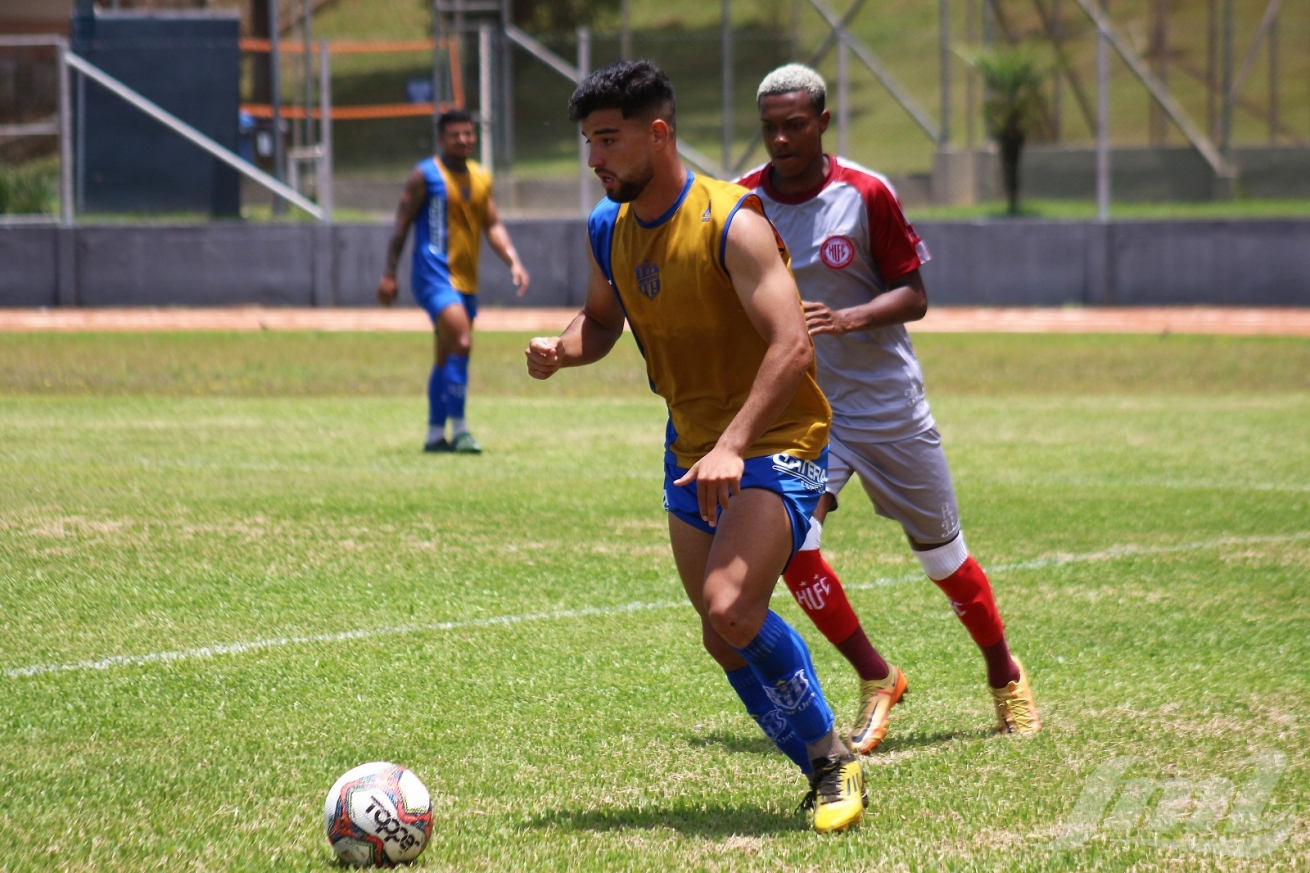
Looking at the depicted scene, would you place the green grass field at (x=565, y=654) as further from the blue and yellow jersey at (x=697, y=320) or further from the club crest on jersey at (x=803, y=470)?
the blue and yellow jersey at (x=697, y=320)

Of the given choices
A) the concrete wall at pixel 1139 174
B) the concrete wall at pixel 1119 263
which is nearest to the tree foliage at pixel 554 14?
the concrete wall at pixel 1139 174

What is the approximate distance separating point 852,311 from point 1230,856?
7.12 ft

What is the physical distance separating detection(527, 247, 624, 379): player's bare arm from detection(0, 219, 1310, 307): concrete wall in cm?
1707

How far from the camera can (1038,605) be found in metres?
7.16

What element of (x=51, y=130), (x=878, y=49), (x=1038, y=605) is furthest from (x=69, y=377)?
(x=878, y=49)

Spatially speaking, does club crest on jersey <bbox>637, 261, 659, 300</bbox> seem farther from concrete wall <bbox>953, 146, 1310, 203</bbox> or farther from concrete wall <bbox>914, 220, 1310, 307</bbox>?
concrete wall <bbox>953, 146, 1310, 203</bbox>

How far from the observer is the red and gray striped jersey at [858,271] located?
18.2 ft

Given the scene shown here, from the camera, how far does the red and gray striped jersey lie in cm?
556

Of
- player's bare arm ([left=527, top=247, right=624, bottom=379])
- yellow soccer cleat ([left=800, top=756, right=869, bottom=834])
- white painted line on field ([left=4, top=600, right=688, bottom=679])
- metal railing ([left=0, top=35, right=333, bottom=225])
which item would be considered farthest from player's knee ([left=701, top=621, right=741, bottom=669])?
metal railing ([left=0, top=35, right=333, bottom=225])

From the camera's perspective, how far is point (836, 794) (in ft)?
14.1

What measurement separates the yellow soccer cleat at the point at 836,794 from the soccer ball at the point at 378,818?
1052 mm

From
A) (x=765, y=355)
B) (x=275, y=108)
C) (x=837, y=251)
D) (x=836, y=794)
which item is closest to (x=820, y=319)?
(x=837, y=251)

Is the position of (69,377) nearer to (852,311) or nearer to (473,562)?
(473,562)

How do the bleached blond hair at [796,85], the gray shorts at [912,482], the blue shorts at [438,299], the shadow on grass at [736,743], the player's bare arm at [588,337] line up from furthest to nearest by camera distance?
1. the blue shorts at [438,299]
2. the gray shorts at [912,482]
3. the bleached blond hair at [796,85]
4. the shadow on grass at [736,743]
5. the player's bare arm at [588,337]
